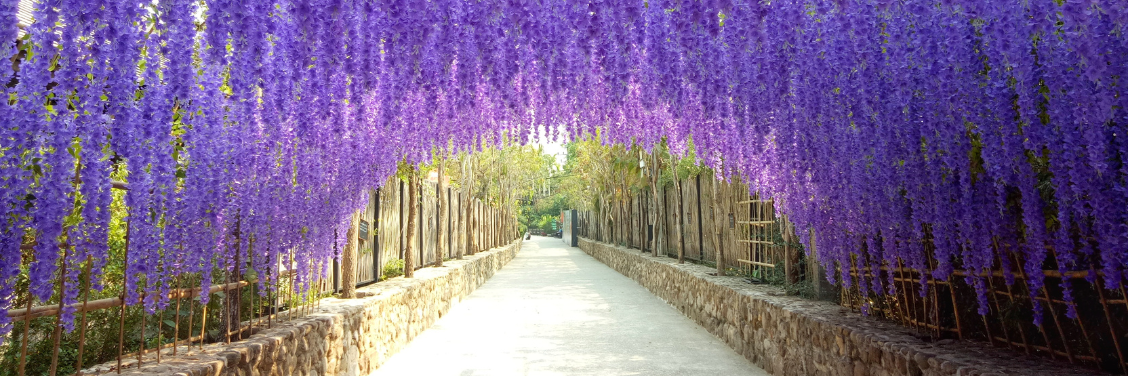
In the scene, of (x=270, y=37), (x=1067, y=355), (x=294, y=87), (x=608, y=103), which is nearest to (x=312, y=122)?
(x=294, y=87)

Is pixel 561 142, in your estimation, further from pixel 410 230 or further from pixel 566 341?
pixel 410 230

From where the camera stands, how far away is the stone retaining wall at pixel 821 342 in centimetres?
304

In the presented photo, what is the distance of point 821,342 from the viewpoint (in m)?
4.31

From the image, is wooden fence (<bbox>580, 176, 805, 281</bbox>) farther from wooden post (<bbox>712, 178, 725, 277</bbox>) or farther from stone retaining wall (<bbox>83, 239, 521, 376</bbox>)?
stone retaining wall (<bbox>83, 239, 521, 376</bbox>)

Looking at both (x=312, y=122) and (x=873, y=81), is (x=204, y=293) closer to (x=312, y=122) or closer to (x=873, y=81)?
(x=312, y=122)

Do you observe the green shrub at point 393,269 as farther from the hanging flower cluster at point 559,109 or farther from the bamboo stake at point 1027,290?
the bamboo stake at point 1027,290

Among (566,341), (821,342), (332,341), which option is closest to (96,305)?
(332,341)

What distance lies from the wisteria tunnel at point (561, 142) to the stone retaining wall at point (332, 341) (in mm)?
32

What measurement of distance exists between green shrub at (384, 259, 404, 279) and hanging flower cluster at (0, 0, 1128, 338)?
4018 mm

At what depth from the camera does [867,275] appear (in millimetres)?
4602

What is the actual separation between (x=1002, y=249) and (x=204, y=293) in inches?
156

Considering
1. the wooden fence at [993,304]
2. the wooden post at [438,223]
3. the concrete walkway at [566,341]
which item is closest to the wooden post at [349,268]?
the concrete walkway at [566,341]

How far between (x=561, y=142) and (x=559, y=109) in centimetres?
89

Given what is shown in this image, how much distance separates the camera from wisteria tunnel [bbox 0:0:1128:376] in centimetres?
253
